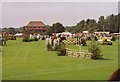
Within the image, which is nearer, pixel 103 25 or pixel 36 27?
pixel 103 25

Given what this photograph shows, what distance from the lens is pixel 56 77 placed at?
9172 mm

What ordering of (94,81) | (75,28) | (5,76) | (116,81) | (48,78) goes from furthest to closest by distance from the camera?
(75,28)
(5,76)
(48,78)
(94,81)
(116,81)

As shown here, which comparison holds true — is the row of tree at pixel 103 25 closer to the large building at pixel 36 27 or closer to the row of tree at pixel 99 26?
the row of tree at pixel 99 26

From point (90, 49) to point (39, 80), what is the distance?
692cm

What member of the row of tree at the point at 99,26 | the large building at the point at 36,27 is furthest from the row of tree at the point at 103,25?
the large building at the point at 36,27

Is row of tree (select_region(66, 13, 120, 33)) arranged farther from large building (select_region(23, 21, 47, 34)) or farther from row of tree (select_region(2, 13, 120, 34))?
large building (select_region(23, 21, 47, 34))

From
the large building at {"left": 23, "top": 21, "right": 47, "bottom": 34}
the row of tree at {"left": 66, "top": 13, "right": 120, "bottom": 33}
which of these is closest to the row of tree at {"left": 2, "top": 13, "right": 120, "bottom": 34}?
the row of tree at {"left": 66, "top": 13, "right": 120, "bottom": 33}

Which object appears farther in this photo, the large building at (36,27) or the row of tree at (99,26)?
the large building at (36,27)

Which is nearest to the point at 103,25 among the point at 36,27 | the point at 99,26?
the point at 99,26

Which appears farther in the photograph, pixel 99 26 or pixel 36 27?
pixel 36 27

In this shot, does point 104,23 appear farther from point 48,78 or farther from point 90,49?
point 48,78

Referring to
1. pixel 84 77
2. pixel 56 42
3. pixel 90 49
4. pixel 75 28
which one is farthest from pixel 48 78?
pixel 75 28

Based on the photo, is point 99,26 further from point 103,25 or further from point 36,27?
point 36,27

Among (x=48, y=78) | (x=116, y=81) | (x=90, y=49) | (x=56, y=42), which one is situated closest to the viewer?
(x=116, y=81)
